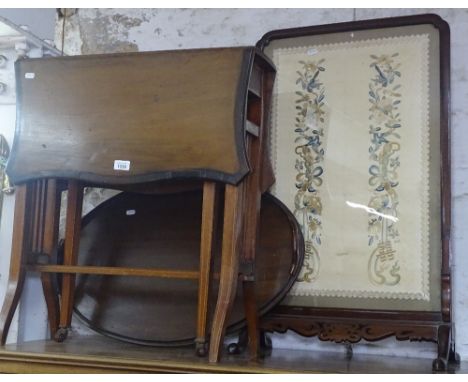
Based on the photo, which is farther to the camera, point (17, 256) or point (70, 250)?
point (70, 250)

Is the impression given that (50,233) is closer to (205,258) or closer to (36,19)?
(205,258)

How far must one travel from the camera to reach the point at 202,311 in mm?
1839

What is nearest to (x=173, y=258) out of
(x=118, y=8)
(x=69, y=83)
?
(x=69, y=83)

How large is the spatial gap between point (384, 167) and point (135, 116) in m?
0.80

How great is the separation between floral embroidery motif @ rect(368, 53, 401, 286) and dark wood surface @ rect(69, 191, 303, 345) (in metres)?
0.25

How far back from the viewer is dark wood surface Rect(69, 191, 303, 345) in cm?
212

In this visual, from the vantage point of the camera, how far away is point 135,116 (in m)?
1.94

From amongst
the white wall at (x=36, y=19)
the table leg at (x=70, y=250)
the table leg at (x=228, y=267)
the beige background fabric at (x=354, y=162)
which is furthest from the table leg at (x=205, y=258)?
the white wall at (x=36, y=19)

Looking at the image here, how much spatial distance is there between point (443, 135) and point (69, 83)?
3.78ft

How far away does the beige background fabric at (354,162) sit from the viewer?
2.07m

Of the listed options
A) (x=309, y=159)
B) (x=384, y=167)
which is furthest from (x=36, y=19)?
(x=384, y=167)

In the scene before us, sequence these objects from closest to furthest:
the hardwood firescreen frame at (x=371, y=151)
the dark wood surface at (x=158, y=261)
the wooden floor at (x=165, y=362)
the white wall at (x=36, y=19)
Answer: the wooden floor at (x=165, y=362) → the hardwood firescreen frame at (x=371, y=151) → the dark wood surface at (x=158, y=261) → the white wall at (x=36, y=19)

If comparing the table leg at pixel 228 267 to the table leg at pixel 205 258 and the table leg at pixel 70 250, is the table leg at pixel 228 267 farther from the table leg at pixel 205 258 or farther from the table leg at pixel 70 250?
the table leg at pixel 70 250

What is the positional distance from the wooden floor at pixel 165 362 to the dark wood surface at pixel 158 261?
121 mm
